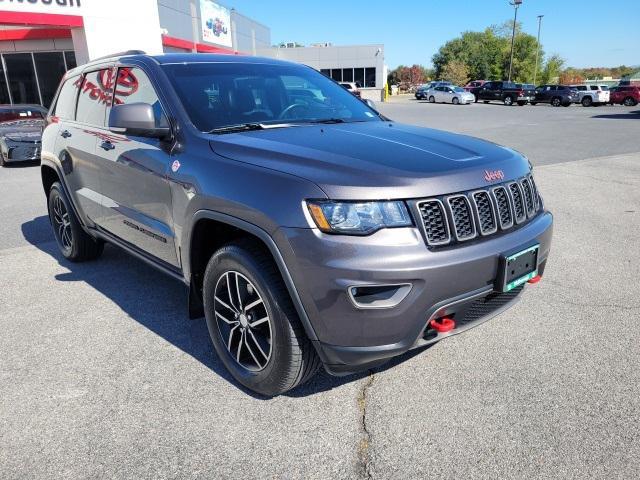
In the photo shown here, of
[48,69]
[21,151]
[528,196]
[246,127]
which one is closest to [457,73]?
[48,69]

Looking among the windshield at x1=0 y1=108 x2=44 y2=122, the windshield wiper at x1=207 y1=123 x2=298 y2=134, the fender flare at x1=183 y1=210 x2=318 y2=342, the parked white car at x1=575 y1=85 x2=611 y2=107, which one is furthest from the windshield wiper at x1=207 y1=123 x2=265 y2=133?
the parked white car at x1=575 y1=85 x2=611 y2=107

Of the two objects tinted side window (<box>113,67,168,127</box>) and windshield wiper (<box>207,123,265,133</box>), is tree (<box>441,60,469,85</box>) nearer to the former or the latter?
tinted side window (<box>113,67,168,127</box>)

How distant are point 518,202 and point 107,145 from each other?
2.89 metres

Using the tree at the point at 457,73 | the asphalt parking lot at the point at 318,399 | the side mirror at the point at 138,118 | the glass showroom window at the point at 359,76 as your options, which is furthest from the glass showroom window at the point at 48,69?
the tree at the point at 457,73

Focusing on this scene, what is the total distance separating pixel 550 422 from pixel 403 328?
0.97 m

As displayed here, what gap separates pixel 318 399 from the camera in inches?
112

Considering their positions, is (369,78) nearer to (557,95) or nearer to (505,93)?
(505,93)

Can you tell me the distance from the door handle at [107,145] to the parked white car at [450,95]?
135ft

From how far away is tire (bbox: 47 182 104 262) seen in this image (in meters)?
4.86

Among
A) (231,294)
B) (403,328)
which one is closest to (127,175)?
(231,294)

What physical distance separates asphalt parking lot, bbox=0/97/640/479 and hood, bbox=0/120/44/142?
8.75 metres

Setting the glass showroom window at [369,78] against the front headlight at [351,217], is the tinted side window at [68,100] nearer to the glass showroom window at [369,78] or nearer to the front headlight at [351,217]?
the front headlight at [351,217]

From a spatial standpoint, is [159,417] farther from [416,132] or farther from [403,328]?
[416,132]

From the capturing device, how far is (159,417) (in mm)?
2705
